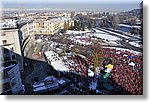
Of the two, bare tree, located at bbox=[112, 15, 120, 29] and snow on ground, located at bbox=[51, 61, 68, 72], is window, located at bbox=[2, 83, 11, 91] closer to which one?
snow on ground, located at bbox=[51, 61, 68, 72]

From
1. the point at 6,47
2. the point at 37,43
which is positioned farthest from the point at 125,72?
the point at 6,47

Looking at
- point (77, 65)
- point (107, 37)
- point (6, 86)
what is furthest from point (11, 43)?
point (107, 37)

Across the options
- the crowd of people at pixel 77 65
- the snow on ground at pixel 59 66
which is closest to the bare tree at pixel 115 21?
the crowd of people at pixel 77 65

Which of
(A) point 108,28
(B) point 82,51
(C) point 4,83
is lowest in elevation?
(C) point 4,83

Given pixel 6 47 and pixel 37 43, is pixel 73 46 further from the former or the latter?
pixel 6 47

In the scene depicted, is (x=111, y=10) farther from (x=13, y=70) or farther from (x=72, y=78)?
(x=13, y=70)

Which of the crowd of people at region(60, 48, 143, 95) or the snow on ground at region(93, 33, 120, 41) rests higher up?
the snow on ground at region(93, 33, 120, 41)

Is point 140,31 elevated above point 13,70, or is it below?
above

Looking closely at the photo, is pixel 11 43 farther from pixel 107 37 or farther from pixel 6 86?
pixel 107 37

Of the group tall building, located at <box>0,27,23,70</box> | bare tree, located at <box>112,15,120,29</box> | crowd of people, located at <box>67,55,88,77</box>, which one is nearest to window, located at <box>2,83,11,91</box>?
tall building, located at <box>0,27,23,70</box>
